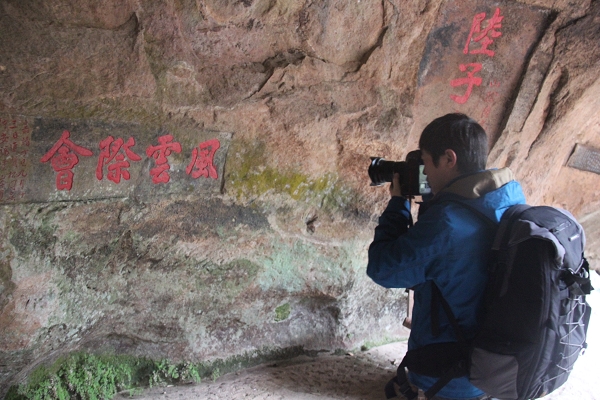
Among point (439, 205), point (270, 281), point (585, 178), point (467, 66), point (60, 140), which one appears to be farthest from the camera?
point (585, 178)

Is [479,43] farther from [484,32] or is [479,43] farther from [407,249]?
[407,249]

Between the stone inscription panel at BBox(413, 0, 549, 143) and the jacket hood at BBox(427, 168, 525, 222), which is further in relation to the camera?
the stone inscription panel at BBox(413, 0, 549, 143)

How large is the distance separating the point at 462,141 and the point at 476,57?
196cm

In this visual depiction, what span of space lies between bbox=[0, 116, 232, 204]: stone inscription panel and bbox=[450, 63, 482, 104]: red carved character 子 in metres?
1.76

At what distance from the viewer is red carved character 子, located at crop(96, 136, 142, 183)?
110 inches

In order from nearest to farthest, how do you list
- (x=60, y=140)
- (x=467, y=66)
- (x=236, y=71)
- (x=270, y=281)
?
(x=60, y=140) → (x=236, y=71) → (x=270, y=281) → (x=467, y=66)

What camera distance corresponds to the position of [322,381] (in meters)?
3.27

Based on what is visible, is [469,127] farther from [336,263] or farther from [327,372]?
[327,372]

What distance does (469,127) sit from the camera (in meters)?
2.02

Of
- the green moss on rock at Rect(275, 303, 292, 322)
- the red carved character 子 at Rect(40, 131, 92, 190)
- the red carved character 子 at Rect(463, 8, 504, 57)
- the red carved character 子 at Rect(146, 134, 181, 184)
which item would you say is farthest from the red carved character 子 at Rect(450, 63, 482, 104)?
the red carved character 子 at Rect(40, 131, 92, 190)

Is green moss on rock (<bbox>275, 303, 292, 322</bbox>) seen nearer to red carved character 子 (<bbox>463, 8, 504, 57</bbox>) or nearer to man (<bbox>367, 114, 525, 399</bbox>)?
man (<bbox>367, 114, 525, 399</bbox>)

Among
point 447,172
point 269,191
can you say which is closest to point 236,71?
point 269,191

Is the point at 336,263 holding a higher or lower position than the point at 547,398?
higher

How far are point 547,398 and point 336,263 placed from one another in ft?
5.30
